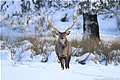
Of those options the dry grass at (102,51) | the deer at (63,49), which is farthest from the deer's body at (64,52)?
the dry grass at (102,51)

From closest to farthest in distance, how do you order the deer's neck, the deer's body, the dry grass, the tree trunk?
the deer's body
the deer's neck
the dry grass
the tree trunk

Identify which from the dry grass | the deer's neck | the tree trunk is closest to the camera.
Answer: the deer's neck

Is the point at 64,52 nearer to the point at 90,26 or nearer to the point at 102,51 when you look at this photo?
the point at 102,51

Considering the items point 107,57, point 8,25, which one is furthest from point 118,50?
point 8,25

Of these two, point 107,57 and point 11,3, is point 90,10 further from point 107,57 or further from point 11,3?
point 11,3

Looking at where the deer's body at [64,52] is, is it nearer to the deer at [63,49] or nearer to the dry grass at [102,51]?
the deer at [63,49]

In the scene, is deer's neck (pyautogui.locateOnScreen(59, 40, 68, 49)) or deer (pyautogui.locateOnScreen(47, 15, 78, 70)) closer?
deer (pyautogui.locateOnScreen(47, 15, 78, 70))

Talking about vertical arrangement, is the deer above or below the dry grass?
above

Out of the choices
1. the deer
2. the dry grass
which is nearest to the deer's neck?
the deer

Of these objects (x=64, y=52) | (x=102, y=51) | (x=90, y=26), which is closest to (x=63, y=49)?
(x=64, y=52)

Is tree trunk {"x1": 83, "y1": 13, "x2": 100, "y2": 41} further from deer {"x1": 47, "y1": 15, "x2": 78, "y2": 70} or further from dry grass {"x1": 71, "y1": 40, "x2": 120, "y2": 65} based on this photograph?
deer {"x1": 47, "y1": 15, "x2": 78, "y2": 70}

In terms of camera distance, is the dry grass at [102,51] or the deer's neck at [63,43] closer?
the deer's neck at [63,43]

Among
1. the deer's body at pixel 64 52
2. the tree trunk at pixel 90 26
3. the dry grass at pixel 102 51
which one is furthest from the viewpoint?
the tree trunk at pixel 90 26

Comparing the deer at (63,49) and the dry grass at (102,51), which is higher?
the deer at (63,49)
